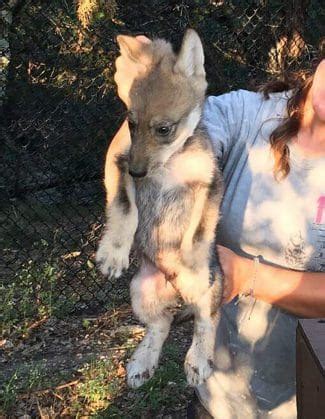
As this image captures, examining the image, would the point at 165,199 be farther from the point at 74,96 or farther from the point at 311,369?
the point at 74,96

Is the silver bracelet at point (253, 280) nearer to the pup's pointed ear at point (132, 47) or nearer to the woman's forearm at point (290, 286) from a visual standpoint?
the woman's forearm at point (290, 286)

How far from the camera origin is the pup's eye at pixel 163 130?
2.15m

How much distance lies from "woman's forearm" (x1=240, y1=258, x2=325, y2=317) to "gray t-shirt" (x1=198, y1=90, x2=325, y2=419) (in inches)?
4.1

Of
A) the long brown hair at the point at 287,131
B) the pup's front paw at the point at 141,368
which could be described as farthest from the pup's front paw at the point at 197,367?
the long brown hair at the point at 287,131

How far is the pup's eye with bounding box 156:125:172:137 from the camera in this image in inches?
84.8

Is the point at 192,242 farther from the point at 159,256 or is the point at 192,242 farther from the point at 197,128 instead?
the point at 197,128

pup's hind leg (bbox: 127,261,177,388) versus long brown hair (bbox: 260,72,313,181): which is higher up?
long brown hair (bbox: 260,72,313,181)

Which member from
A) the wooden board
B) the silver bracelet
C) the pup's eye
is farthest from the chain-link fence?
the wooden board

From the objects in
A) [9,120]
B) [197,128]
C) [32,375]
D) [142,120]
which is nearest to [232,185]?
[197,128]

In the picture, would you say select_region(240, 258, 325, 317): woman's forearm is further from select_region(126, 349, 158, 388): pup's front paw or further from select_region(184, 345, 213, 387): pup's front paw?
select_region(126, 349, 158, 388): pup's front paw

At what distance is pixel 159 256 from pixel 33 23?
279 cm

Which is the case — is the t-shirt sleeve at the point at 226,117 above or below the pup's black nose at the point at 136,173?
above

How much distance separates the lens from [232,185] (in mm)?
2496

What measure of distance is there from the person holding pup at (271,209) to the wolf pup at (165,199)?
0.09 m
